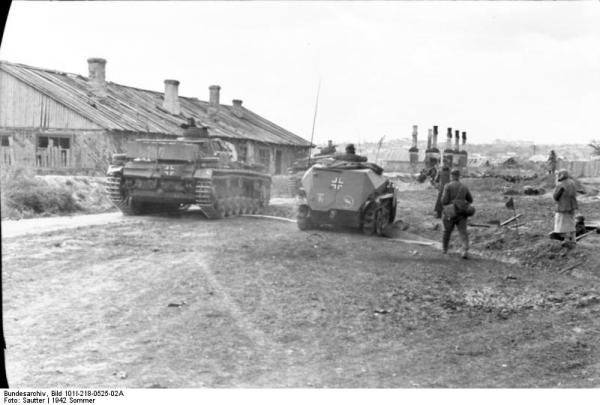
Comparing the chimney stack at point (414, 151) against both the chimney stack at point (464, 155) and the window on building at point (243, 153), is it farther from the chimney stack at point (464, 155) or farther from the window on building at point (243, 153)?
the window on building at point (243, 153)

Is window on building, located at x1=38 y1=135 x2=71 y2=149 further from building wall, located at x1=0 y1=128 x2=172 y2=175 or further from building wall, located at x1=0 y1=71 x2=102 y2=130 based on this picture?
building wall, located at x1=0 y1=71 x2=102 y2=130

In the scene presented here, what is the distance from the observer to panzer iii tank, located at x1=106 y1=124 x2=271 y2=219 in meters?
13.0

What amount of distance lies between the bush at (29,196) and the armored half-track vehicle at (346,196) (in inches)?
201

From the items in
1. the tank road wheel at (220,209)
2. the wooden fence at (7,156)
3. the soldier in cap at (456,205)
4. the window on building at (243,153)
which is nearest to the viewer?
the soldier in cap at (456,205)

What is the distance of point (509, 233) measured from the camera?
9.66 metres

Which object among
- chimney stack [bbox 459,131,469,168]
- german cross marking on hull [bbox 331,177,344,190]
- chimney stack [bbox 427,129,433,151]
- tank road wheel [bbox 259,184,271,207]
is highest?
chimney stack [bbox 427,129,433,151]

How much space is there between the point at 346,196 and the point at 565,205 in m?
3.58

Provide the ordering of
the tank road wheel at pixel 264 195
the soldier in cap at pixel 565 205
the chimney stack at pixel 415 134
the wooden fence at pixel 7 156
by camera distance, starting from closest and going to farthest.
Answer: the chimney stack at pixel 415 134 < the soldier in cap at pixel 565 205 < the wooden fence at pixel 7 156 < the tank road wheel at pixel 264 195

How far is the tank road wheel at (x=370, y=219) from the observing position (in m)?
10.9

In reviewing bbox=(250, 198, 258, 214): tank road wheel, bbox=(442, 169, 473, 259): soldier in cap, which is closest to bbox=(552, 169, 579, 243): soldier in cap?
bbox=(442, 169, 473, 259): soldier in cap

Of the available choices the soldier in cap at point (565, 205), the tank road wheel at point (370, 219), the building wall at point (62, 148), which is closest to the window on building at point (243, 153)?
the building wall at point (62, 148)

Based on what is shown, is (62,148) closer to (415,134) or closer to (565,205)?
(415,134)

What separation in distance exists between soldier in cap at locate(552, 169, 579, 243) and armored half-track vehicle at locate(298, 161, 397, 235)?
3106 millimetres

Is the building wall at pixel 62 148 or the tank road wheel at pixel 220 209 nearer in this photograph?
the tank road wheel at pixel 220 209
